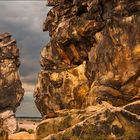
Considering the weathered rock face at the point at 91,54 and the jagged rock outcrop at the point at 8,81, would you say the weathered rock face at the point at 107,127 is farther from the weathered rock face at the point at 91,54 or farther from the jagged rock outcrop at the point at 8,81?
the jagged rock outcrop at the point at 8,81

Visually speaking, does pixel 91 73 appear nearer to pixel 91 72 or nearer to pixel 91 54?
pixel 91 72

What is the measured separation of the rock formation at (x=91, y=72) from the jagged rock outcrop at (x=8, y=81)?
4875 centimetres

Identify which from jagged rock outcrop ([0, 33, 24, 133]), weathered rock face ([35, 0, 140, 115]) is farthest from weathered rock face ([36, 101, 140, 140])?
jagged rock outcrop ([0, 33, 24, 133])

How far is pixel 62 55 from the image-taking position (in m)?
66.0

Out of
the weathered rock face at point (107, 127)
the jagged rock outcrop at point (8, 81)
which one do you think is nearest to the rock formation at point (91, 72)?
the weathered rock face at point (107, 127)

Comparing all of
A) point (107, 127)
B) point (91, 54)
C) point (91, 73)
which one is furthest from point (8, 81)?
point (107, 127)

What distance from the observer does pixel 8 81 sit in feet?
399

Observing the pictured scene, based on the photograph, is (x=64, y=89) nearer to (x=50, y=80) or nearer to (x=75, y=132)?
(x=50, y=80)

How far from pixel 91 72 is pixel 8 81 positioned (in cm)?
7461

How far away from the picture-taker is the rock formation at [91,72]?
33.0 metres

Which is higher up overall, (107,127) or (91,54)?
(91,54)

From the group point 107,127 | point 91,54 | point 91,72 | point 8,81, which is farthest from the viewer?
point 8,81

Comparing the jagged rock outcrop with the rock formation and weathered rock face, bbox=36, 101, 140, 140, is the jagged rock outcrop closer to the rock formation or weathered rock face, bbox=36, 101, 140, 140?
the rock formation

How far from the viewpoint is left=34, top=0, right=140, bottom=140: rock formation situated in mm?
33031
